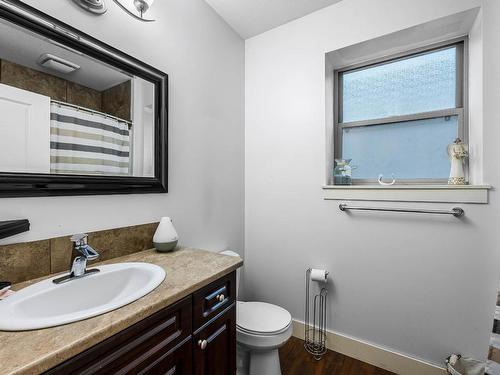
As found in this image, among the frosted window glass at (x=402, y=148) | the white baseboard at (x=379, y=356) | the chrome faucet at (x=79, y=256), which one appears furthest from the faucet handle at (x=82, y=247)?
the frosted window glass at (x=402, y=148)

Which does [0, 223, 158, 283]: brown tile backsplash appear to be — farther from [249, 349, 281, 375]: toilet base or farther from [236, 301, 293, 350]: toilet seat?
[249, 349, 281, 375]: toilet base

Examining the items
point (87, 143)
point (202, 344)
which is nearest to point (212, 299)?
point (202, 344)

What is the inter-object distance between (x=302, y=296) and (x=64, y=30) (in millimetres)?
2126

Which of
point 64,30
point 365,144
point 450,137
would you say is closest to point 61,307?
point 64,30

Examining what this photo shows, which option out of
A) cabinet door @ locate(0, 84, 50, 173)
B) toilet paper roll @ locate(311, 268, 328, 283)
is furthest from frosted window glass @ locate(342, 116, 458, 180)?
cabinet door @ locate(0, 84, 50, 173)

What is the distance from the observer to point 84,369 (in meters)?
0.59

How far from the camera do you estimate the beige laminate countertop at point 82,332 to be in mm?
509

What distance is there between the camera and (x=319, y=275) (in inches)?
69.4

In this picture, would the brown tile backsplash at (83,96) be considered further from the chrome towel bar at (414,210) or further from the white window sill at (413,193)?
the chrome towel bar at (414,210)

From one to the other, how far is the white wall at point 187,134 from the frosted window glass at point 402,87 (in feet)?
3.09

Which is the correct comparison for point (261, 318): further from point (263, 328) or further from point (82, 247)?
point (82, 247)

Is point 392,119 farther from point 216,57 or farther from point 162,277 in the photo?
point 162,277

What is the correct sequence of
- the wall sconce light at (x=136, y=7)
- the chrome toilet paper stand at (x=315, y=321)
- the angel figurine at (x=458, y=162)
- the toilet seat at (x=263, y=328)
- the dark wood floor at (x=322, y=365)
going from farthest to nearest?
Answer: 1. the chrome toilet paper stand at (x=315, y=321)
2. the dark wood floor at (x=322, y=365)
3. the angel figurine at (x=458, y=162)
4. the toilet seat at (x=263, y=328)
5. the wall sconce light at (x=136, y=7)

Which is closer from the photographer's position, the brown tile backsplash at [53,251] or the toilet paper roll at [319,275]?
the brown tile backsplash at [53,251]
